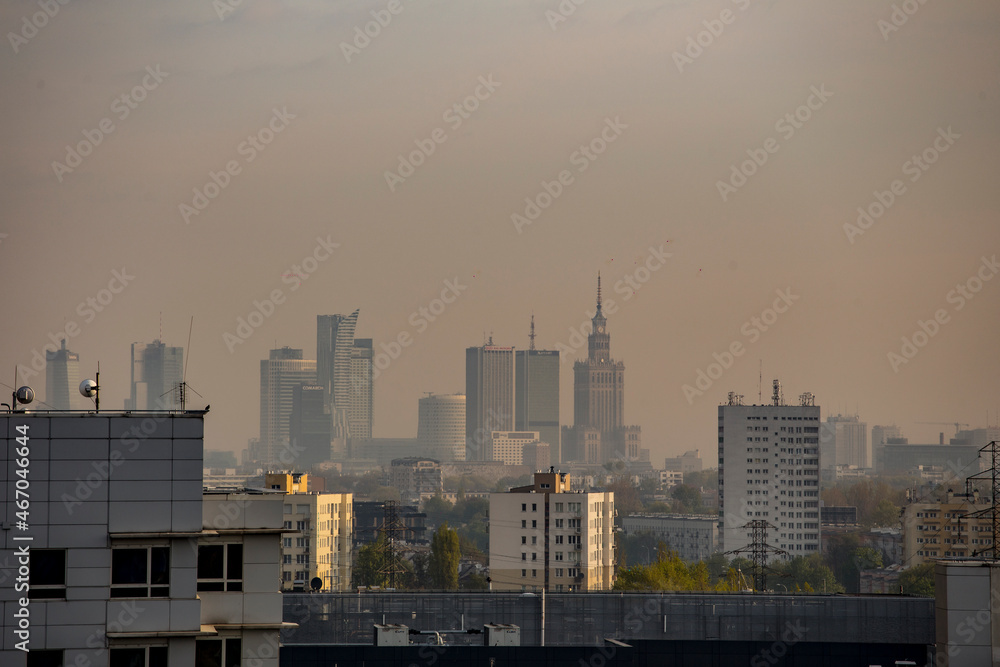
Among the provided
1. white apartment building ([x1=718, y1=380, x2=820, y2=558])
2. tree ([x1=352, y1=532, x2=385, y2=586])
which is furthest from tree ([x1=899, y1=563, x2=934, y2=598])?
white apartment building ([x1=718, y1=380, x2=820, y2=558])

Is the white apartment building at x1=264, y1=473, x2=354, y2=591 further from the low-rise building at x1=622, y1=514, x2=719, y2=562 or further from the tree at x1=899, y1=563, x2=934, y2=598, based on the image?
the low-rise building at x1=622, y1=514, x2=719, y2=562

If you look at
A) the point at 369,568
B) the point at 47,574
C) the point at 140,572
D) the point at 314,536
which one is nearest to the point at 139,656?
the point at 140,572

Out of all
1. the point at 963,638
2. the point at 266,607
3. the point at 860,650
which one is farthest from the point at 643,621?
the point at 266,607

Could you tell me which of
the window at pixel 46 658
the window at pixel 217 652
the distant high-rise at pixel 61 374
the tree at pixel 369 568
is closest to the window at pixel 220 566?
the window at pixel 217 652

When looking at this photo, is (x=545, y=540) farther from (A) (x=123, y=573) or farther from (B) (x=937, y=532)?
(A) (x=123, y=573)

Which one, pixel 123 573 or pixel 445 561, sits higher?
pixel 123 573

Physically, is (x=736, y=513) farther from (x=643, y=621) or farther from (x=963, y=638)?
(x=963, y=638)

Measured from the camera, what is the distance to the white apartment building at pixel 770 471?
5605 inches

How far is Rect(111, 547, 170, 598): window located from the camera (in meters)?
15.9

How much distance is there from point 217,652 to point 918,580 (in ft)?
246

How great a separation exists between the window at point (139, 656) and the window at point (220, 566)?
1.08 m

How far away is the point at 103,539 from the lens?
51.9 feet

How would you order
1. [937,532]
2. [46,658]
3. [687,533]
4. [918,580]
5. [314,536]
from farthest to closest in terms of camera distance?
[687,533]
[937,532]
[314,536]
[918,580]
[46,658]

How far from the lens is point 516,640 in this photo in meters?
34.1
